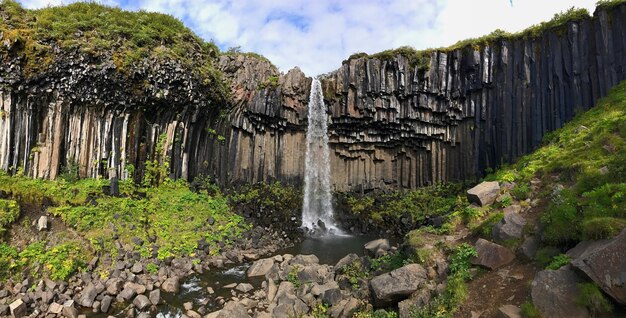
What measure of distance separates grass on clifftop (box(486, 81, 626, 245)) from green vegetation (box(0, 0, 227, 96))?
657 inches

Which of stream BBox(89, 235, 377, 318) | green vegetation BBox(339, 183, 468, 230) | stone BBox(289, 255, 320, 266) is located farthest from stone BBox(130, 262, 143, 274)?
green vegetation BBox(339, 183, 468, 230)

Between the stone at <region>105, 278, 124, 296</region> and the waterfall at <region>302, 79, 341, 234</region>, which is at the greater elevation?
the waterfall at <region>302, 79, 341, 234</region>

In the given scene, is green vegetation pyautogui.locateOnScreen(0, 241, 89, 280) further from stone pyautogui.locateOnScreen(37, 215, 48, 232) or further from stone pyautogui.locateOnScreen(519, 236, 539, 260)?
stone pyautogui.locateOnScreen(519, 236, 539, 260)

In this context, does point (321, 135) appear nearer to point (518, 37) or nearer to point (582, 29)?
point (518, 37)

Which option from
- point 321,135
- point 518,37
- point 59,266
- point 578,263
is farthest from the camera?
point 321,135

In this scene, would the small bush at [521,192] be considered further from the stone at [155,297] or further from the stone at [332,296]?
the stone at [155,297]

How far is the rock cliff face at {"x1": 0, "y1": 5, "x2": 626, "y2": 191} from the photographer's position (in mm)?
15867

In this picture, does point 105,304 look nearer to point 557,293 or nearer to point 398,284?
point 398,284

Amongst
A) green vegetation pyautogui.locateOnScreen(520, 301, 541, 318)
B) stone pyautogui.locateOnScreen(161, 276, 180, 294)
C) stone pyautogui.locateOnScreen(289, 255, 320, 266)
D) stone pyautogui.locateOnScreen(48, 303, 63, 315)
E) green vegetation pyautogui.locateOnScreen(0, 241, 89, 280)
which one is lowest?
stone pyautogui.locateOnScreen(48, 303, 63, 315)

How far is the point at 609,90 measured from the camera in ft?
54.1

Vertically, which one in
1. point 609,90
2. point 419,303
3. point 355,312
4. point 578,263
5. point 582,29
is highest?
point 582,29

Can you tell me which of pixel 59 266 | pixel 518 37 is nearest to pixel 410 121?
pixel 518 37

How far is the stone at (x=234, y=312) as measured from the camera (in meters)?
9.13

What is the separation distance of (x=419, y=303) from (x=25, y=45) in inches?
699
